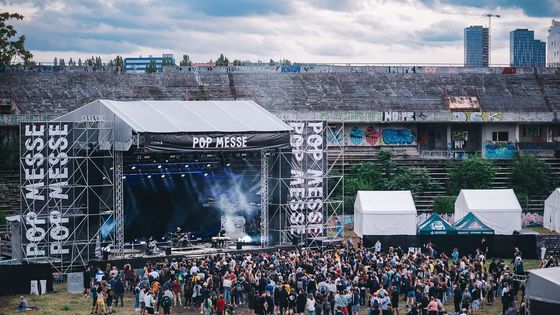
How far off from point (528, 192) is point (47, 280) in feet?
94.4

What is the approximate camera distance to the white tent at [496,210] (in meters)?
41.5

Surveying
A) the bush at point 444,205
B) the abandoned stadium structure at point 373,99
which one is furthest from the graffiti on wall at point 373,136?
the bush at point 444,205

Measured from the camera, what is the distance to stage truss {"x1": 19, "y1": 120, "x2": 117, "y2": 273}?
110 feet

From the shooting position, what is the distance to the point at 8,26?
6031 centimetres

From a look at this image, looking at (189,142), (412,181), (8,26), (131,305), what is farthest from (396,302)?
(8,26)

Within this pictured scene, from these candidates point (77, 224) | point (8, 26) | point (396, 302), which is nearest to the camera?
point (396, 302)

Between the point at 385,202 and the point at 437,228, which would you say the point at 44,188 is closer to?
the point at 385,202

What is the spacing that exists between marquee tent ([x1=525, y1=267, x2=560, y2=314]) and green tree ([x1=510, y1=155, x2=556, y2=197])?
29115 millimetres

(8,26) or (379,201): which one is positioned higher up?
(8,26)

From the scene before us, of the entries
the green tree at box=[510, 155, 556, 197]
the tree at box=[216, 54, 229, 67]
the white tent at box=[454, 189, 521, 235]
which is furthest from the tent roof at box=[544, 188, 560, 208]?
the tree at box=[216, 54, 229, 67]

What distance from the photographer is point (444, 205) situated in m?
48.4

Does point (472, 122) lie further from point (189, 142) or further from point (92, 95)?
point (189, 142)

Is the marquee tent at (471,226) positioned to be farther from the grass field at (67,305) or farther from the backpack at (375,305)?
the backpack at (375,305)

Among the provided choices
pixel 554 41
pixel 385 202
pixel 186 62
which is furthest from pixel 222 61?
pixel 554 41
